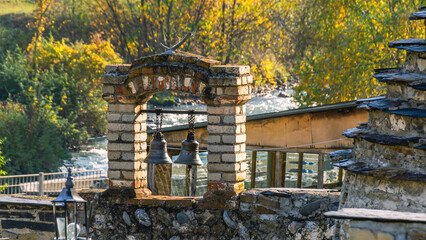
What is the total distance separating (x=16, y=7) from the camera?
167 feet

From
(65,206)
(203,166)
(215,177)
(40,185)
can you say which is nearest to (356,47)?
(203,166)

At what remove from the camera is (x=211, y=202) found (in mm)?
9578

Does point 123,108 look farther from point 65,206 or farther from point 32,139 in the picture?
point 32,139

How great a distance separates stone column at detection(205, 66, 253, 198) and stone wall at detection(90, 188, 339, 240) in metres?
0.29

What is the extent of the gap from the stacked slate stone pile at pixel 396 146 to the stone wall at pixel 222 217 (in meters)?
1.23

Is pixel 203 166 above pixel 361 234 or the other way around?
the other way around

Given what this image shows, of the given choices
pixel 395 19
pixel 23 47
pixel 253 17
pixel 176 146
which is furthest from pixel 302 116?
pixel 23 47

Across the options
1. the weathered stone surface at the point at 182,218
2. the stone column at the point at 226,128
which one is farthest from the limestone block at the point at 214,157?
the weathered stone surface at the point at 182,218

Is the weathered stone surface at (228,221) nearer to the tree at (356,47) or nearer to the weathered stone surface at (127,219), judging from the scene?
the weathered stone surface at (127,219)

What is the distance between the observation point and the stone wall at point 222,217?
29.9ft

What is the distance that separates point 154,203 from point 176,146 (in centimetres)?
577

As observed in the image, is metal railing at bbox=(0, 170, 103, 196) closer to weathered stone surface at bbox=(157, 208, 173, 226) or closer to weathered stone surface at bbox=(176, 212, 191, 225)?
weathered stone surface at bbox=(157, 208, 173, 226)

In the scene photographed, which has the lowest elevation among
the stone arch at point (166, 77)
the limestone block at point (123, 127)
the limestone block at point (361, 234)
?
the limestone block at point (361, 234)

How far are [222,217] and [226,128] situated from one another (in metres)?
1.21
